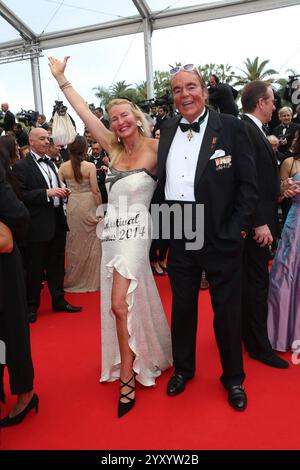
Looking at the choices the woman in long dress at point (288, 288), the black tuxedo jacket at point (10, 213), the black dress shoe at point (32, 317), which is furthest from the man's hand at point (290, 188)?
the black dress shoe at point (32, 317)

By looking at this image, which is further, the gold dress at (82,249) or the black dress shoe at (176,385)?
the gold dress at (82,249)

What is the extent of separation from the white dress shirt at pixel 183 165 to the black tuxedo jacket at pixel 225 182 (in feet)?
0.16

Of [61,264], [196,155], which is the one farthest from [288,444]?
[61,264]

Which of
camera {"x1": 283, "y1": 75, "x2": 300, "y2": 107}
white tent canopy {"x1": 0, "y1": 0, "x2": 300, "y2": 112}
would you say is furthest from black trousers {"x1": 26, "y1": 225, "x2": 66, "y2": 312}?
white tent canopy {"x1": 0, "y1": 0, "x2": 300, "y2": 112}

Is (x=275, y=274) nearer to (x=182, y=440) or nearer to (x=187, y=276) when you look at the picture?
(x=187, y=276)

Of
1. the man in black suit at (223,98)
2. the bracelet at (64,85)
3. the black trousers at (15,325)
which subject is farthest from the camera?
the man in black suit at (223,98)

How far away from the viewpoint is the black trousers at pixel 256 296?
109 inches

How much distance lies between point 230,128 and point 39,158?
91.9 inches

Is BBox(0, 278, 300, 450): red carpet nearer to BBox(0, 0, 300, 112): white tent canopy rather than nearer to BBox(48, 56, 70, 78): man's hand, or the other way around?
BBox(48, 56, 70, 78): man's hand

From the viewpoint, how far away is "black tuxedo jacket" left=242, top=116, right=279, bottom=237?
2.58 m

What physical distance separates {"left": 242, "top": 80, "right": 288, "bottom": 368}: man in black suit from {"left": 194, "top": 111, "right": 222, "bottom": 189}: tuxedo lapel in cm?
39

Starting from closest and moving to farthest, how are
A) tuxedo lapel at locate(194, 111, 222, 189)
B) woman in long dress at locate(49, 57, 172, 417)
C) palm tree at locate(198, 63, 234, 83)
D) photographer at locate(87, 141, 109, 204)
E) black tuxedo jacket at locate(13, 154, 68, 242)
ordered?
tuxedo lapel at locate(194, 111, 222, 189) < woman in long dress at locate(49, 57, 172, 417) < black tuxedo jacket at locate(13, 154, 68, 242) < photographer at locate(87, 141, 109, 204) < palm tree at locate(198, 63, 234, 83)

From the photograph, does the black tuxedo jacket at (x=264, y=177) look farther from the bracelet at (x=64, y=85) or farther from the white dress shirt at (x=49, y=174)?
the white dress shirt at (x=49, y=174)
